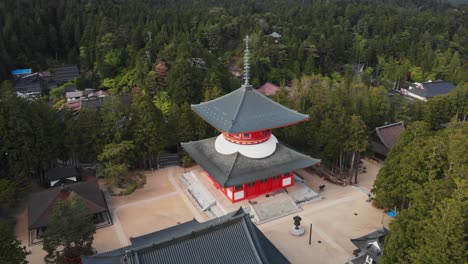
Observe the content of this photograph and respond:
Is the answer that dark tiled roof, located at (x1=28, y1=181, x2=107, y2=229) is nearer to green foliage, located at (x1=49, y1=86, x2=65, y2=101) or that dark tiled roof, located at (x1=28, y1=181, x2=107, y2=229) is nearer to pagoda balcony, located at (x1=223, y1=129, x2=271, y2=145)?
pagoda balcony, located at (x1=223, y1=129, x2=271, y2=145)

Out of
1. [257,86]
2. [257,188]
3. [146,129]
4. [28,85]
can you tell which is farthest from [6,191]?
[257,86]

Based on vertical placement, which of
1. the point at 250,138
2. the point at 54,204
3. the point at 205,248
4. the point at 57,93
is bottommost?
the point at 57,93

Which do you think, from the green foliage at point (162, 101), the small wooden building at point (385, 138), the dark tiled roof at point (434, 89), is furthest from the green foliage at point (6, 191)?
the dark tiled roof at point (434, 89)

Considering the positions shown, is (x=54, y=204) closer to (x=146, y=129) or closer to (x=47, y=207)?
(x=47, y=207)

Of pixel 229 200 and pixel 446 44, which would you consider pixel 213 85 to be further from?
pixel 446 44

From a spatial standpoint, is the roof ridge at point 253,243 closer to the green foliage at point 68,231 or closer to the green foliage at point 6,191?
the green foliage at point 68,231

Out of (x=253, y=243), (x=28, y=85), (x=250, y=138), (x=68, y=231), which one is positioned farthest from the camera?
(x=28, y=85)
